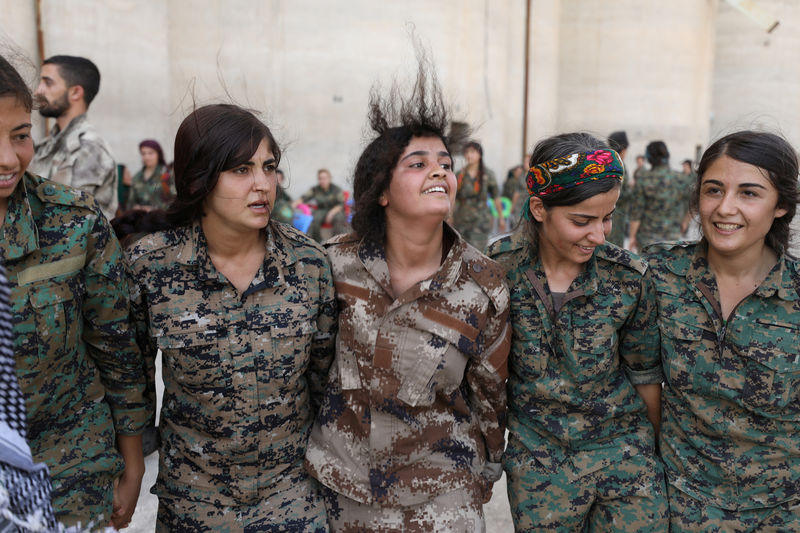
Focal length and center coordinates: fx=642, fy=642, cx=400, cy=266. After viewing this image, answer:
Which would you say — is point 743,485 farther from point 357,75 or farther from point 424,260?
point 357,75

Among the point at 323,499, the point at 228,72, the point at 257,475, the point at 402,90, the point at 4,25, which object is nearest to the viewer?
the point at 257,475

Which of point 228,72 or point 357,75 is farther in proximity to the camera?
point 357,75

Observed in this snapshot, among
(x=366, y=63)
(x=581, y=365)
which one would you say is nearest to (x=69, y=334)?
(x=581, y=365)

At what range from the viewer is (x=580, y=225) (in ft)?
7.22

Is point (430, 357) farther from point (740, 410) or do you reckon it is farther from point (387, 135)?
point (740, 410)

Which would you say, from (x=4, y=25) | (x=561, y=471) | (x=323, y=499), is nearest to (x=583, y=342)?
(x=561, y=471)

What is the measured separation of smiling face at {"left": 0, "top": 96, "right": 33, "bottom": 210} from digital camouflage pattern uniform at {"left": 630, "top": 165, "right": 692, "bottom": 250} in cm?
898

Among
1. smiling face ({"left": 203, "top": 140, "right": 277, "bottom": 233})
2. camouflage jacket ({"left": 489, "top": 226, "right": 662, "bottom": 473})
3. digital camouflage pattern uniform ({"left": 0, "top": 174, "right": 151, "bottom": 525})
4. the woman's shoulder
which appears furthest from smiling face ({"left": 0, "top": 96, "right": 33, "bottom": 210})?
camouflage jacket ({"left": 489, "top": 226, "right": 662, "bottom": 473})

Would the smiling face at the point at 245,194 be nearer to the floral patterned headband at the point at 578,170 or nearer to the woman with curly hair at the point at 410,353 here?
the woman with curly hair at the point at 410,353

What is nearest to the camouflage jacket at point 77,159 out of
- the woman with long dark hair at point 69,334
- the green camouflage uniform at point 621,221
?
the woman with long dark hair at point 69,334

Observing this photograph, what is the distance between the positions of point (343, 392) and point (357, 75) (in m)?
10.8

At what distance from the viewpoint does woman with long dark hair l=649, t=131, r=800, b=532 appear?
2.09m

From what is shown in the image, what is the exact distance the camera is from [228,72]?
11320 millimetres

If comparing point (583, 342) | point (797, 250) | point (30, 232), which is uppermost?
point (30, 232)
